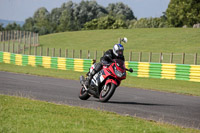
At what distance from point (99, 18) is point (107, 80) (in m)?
90.2

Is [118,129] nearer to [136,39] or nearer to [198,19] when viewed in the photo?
[136,39]

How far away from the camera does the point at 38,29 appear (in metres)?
107

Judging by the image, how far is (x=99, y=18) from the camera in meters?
99.8

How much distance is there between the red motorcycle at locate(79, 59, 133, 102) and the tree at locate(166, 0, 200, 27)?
58111mm

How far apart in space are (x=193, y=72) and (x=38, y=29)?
89.1 meters

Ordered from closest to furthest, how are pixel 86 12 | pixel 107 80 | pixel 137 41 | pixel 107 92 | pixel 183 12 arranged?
pixel 107 80 → pixel 107 92 → pixel 137 41 → pixel 183 12 → pixel 86 12

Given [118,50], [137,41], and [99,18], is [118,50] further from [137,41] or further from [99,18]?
[99,18]

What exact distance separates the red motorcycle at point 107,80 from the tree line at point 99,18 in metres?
58.2

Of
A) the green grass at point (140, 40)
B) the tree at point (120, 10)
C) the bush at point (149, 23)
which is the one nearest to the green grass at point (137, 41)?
the green grass at point (140, 40)

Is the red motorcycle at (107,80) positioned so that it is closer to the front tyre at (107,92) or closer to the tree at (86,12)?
the front tyre at (107,92)

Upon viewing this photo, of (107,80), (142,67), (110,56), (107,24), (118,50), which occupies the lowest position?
(142,67)

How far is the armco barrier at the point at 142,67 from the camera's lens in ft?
72.1

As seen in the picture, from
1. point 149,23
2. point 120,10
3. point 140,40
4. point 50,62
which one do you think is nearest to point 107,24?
point 149,23

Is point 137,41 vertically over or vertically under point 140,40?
under
